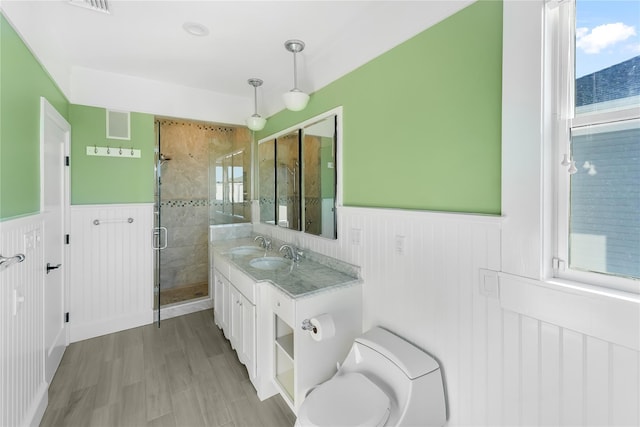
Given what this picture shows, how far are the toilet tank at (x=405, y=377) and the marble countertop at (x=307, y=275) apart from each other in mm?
440

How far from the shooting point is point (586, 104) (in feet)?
3.53

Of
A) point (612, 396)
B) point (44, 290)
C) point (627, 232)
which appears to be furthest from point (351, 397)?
point (44, 290)

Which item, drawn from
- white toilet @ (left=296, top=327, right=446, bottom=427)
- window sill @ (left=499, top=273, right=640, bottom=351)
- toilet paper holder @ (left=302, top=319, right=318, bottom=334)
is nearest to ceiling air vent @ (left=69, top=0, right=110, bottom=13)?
toilet paper holder @ (left=302, top=319, right=318, bottom=334)

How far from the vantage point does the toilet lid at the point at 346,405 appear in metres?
1.24

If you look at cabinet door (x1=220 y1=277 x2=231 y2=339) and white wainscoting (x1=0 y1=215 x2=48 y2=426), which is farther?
cabinet door (x1=220 y1=277 x2=231 y2=339)

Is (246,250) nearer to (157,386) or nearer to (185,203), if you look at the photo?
(157,386)

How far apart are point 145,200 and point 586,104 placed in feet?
11.6

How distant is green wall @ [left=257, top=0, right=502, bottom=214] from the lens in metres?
1.28

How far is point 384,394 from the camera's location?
4.51 feet

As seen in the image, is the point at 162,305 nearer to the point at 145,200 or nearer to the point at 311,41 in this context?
the point at 145,200

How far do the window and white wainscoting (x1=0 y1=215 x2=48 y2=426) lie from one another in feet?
8.11

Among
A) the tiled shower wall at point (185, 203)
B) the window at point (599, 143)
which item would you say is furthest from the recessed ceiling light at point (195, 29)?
the window at point (599, 143)

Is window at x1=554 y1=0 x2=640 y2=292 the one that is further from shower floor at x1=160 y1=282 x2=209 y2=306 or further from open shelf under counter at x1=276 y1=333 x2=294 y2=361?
shower floor at x1=160 y1=282 x2=209 y2=306

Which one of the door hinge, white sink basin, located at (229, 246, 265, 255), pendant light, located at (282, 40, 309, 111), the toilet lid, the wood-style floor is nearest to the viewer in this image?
the door hinge
